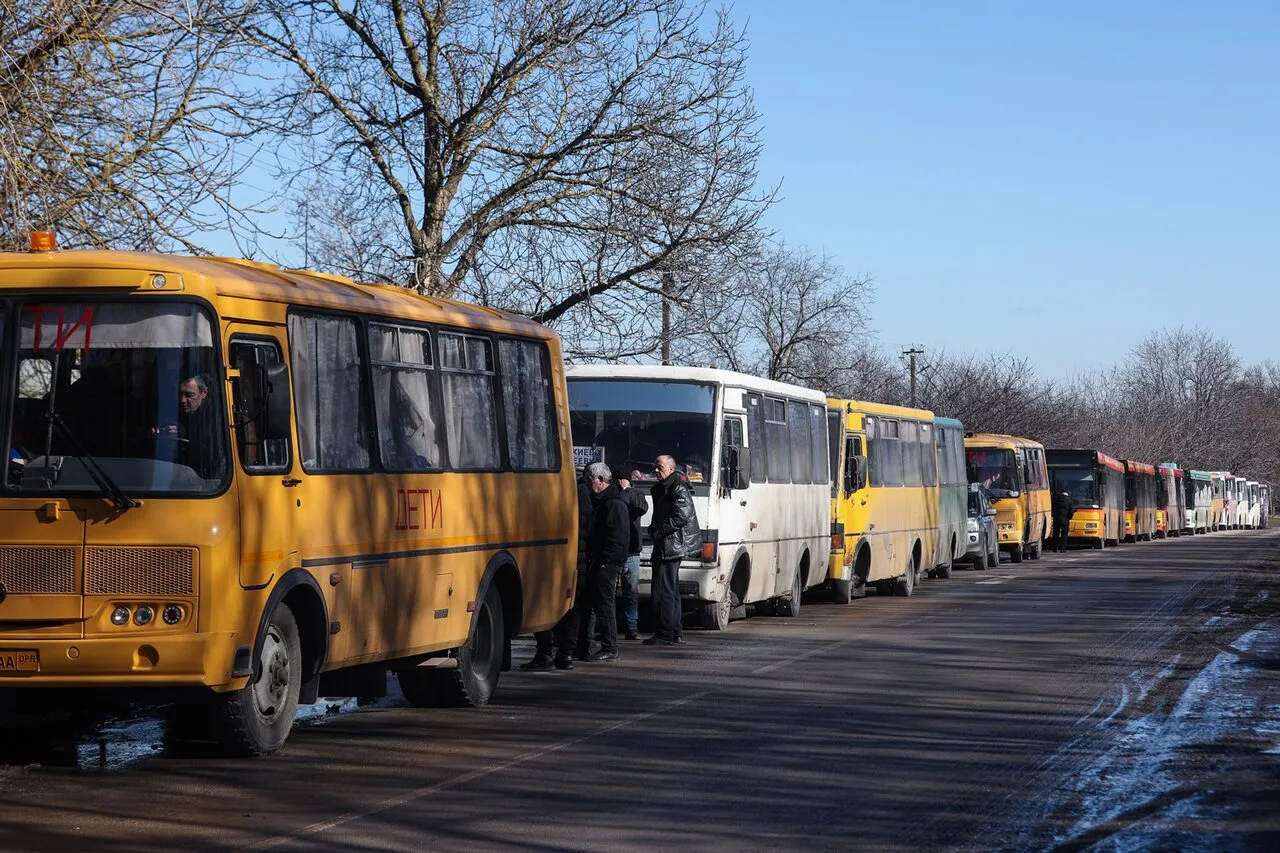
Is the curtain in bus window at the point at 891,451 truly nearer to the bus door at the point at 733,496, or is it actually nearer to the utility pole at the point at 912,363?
the bus door at the point at 733,496

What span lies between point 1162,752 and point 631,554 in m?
8.01

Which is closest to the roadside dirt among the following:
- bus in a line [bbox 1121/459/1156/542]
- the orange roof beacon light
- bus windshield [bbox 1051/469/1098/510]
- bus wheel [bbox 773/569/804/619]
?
bus wheel [bbox 773/569/804/619]

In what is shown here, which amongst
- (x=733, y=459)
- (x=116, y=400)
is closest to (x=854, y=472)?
(x=733, y=459)

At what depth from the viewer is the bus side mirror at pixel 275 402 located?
1002cm

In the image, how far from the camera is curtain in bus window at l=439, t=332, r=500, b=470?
13.2 meters

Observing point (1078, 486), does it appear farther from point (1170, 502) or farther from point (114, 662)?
point (114, 662)

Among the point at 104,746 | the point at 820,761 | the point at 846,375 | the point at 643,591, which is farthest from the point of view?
the point at 846,375

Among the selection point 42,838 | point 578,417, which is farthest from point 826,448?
point 42,838

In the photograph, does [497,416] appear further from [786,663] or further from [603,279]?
[603,279]

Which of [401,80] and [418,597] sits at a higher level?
[401,80]

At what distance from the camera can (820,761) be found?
10.6 metres

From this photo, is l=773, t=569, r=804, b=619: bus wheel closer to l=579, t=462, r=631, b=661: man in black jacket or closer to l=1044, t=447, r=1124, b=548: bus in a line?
l=579, t=462, r=631, b=661: man in black jacket

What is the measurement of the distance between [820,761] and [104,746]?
14.2 ft

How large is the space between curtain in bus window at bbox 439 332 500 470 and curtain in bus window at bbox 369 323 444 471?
279mm
